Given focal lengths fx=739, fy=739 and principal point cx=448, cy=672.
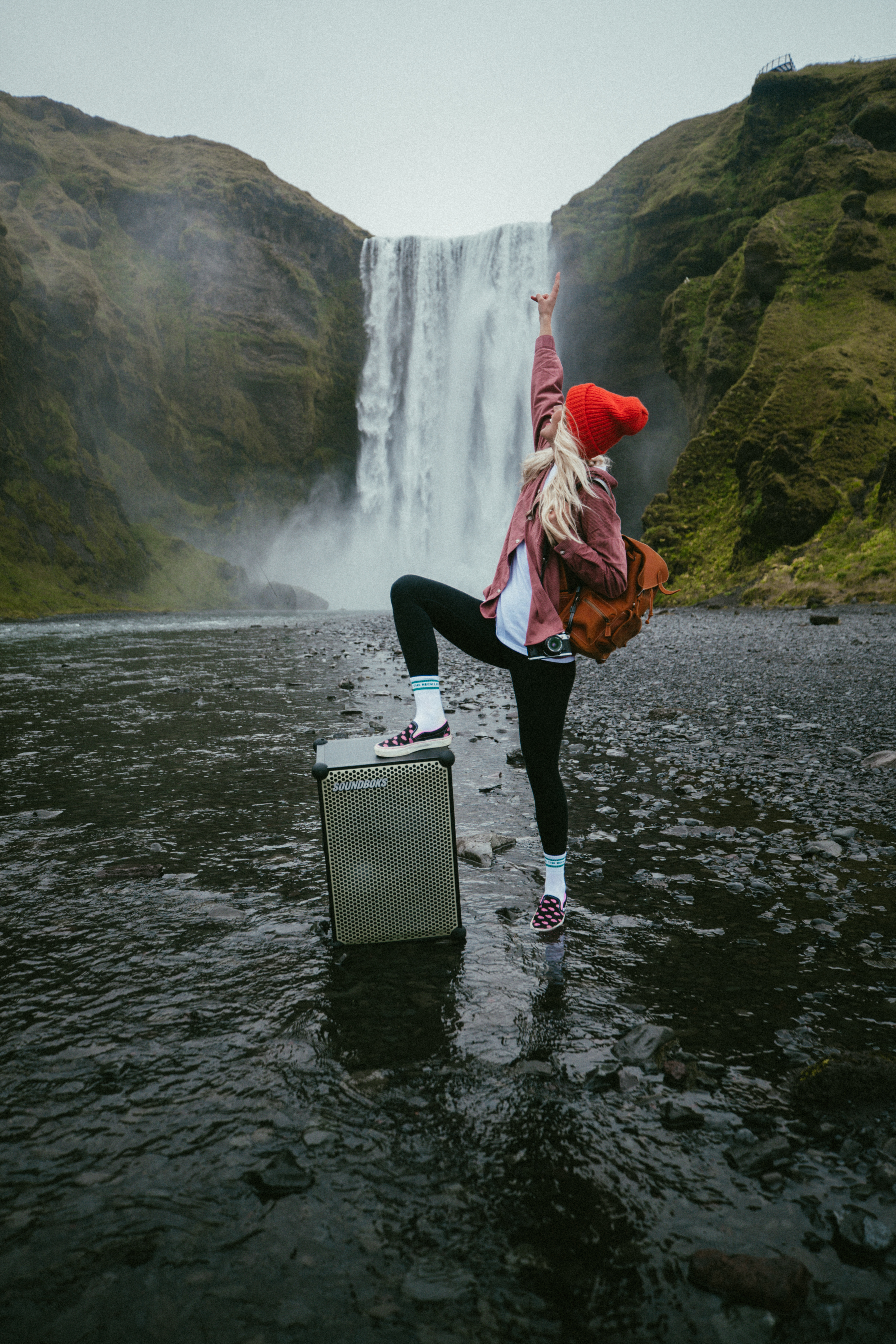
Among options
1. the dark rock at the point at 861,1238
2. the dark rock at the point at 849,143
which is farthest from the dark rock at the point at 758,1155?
the dark rock at the point at 849,143

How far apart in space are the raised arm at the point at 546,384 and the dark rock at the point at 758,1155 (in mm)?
2788

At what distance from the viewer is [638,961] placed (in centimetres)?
312

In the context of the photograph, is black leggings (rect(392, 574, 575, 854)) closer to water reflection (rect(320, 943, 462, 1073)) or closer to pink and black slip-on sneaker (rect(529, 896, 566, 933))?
pink and black slip-on sneaker (rect(529, 896, 566, 933))

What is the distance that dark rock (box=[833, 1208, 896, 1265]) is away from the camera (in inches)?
67.8

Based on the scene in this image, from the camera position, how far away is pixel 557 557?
3.29 m

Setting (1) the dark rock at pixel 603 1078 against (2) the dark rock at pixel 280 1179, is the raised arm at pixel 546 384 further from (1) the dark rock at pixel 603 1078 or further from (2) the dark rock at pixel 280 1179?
(2) the dark rock at pixel 280 1179

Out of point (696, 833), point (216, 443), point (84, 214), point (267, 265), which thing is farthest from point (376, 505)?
point (696, 833)

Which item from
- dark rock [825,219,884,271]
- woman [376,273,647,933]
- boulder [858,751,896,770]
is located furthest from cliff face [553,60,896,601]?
woman [376,273,647,933]

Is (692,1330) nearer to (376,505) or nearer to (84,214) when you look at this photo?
(376,505)

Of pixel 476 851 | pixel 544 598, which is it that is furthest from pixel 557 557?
pixel 476 851

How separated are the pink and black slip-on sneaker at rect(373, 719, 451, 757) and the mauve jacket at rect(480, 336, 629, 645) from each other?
57 cm

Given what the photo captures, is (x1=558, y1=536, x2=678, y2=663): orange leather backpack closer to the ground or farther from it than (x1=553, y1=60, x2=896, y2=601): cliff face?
closer to the ground

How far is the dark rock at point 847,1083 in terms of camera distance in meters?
2.23

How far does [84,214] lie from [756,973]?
246 ft
